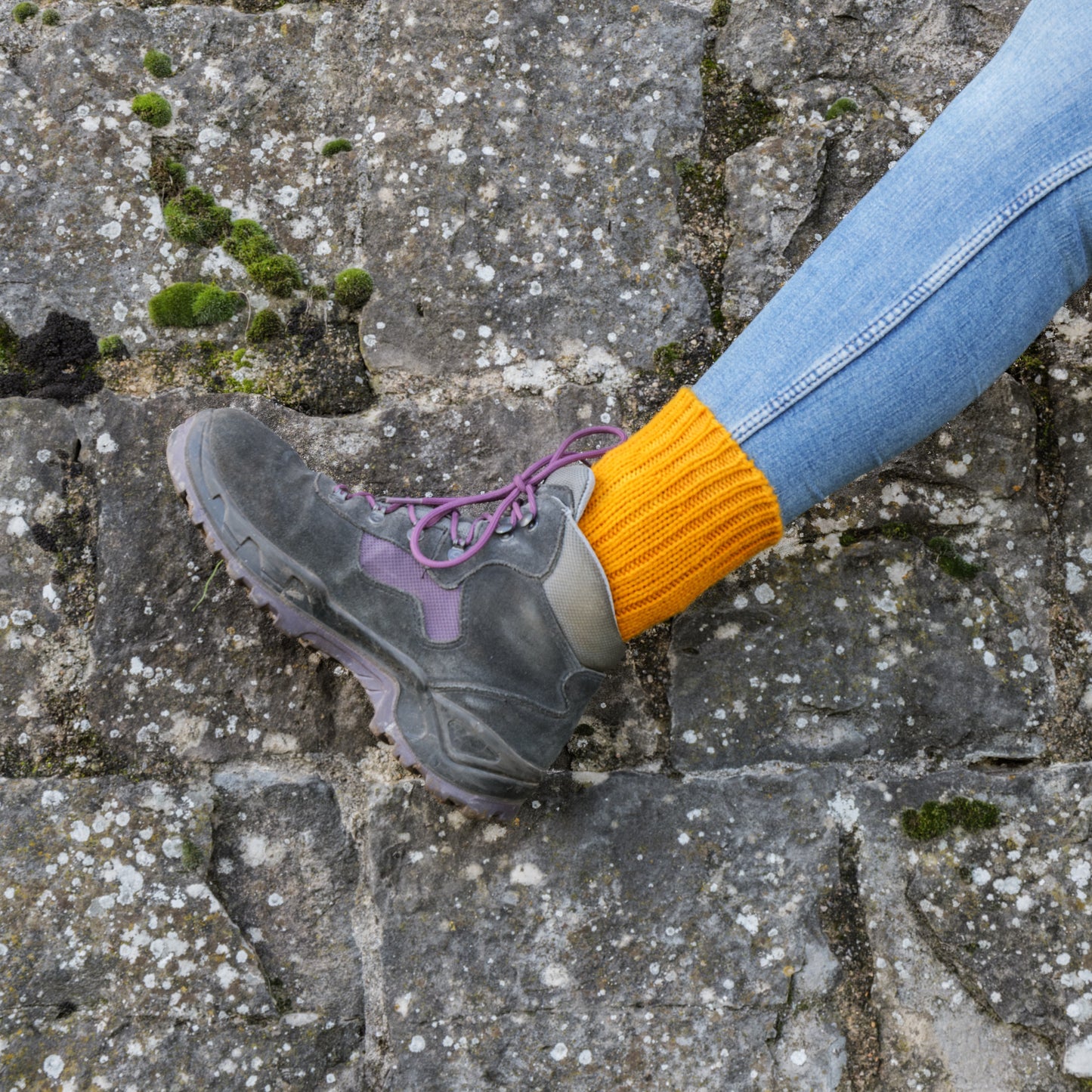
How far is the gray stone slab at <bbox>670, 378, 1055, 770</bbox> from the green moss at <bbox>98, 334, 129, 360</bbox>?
1.07 m

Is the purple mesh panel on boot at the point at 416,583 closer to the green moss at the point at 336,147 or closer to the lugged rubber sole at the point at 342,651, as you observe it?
the lugged rubber sole at the point at 342,651

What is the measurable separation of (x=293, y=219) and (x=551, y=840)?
1.18 metres

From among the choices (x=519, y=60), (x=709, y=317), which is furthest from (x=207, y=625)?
(x=519, y=60)

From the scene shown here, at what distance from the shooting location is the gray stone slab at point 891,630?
152cm

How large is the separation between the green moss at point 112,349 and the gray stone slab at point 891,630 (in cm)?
107

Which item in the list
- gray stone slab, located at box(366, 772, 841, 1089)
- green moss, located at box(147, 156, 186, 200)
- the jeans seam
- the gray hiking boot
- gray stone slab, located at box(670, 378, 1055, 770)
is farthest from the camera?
green moss, located at box(147, 156, 186, 200)

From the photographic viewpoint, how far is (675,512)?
Result: 1.26 metres

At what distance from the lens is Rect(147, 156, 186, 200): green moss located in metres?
1.63

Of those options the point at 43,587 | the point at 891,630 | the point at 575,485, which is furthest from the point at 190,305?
the point at 891,630

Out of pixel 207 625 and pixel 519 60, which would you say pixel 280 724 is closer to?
pixel 207 625

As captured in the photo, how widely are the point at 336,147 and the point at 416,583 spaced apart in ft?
2.87

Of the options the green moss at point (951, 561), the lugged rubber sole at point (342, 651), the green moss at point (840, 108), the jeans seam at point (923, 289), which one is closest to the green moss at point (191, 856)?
the lugged rubber sole at point (342, 651)

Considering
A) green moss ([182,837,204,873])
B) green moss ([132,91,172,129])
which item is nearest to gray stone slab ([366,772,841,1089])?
green moss ([182,837,204,873])

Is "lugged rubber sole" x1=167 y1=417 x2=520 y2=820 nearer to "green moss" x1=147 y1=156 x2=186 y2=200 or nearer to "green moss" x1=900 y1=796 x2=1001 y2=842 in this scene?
"green moss" x1=147 y1=156 x2=186 y2=200
